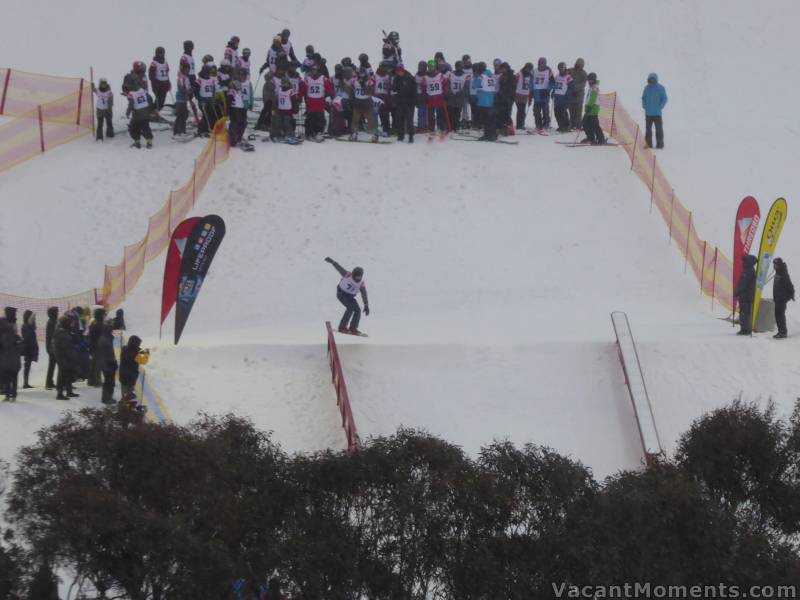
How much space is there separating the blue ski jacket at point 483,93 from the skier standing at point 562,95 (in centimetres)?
151

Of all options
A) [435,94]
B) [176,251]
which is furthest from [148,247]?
[435,94]

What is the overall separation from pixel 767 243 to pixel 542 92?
8702 mm

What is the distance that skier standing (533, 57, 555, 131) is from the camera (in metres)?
30.1

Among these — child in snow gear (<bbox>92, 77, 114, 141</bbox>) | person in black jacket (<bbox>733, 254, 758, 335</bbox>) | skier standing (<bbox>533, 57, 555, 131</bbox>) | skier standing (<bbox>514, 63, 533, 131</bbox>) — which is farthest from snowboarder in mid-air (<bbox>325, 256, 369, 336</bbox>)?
skier standing (<bbox>533, 57, 555, 131</bbox>)

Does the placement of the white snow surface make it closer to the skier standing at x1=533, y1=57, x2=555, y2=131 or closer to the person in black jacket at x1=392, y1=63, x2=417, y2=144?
the person in black jacket at x1=392, y1=63, x2=417, y2=144

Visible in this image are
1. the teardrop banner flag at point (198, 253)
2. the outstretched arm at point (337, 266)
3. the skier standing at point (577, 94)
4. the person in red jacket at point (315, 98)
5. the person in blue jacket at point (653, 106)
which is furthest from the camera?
the skier standing at point (577, 94)

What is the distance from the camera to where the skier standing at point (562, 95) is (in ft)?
98.3

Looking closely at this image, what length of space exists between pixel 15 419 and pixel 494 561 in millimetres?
7669

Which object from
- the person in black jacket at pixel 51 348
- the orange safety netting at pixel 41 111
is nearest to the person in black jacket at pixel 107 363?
the person in black jacket at pixel 51 348

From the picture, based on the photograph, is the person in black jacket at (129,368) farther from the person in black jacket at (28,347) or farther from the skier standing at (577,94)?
the skier standing at (577,94)

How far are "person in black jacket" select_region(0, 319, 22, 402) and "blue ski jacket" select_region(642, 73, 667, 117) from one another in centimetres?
1533

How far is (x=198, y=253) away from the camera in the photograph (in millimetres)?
20141

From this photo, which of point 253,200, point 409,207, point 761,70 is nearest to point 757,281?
point 409,207

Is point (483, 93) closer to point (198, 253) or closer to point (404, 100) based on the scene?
point (404, 100)
